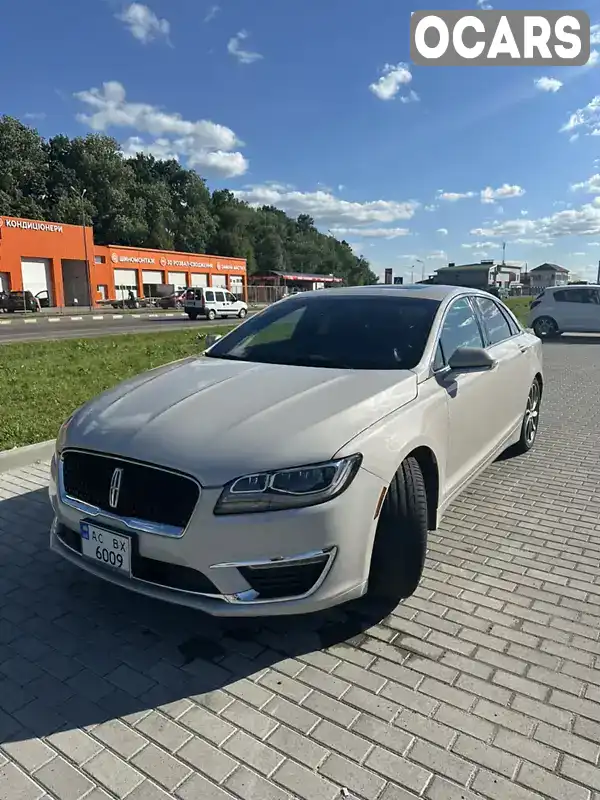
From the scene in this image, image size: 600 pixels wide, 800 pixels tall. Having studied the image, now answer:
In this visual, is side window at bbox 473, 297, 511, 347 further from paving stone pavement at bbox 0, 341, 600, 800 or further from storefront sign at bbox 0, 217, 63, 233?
storefront sign at bbox 0, 217, 63, 233

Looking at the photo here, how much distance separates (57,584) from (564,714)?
2.59 meters

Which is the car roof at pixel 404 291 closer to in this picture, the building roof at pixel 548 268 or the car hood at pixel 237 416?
the car hood at pixel 237 416

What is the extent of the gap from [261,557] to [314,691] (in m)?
0.62

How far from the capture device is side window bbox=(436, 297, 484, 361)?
11.6 feet

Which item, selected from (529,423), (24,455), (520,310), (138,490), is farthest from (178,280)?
(138,490)

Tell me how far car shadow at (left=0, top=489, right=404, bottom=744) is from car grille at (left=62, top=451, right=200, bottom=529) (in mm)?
677

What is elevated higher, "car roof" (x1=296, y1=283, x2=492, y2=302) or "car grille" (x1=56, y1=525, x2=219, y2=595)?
"car roof" (x1=296, y1=283, x2=492, y2=302)

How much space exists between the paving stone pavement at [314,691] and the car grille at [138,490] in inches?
27.3

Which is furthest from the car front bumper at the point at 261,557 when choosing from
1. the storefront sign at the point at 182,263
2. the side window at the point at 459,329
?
the storefront sign at the point at 182,263

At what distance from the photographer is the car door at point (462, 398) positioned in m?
3.30

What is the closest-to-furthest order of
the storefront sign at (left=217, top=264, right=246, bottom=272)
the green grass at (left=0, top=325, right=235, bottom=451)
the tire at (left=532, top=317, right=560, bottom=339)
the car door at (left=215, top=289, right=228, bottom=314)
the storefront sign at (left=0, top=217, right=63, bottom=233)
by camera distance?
1. the green grass at (left=0, top=325, right=235, bottom=451)
2. the tire at (left=532, top=317, right=560, bottom=339)
3. the car door at (left=215, top=289, right=228, bottom=314)
4. the storefront sign at (left=0, top=217, right=63, bottom=233)
5. the storefront sign at (left=217, top=264, right=246, bottom=272)

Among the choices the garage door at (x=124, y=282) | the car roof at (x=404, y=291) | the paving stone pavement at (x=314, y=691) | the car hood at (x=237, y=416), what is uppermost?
the garage door at (x=124, y=282)

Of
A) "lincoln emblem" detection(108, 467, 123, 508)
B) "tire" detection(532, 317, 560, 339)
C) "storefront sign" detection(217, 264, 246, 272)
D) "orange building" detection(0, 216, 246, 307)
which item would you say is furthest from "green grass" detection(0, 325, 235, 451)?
"storefront sign" detection(217, 264, 246, 272)

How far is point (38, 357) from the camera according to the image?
1153 centimetres
